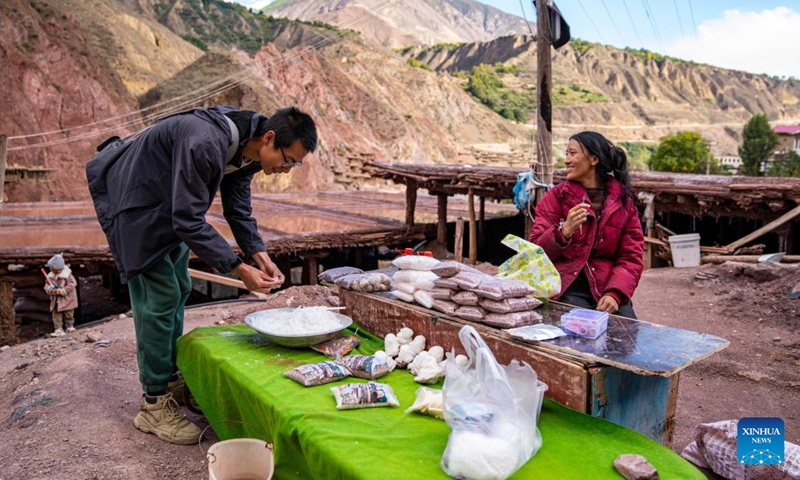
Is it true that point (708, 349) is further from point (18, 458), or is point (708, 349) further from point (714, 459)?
point (18, 458)

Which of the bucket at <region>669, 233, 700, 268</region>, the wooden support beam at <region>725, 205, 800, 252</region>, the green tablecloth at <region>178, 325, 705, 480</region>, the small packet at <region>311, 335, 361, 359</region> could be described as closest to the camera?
the green tablecloth at <region>178, 325, 705, 480</region>

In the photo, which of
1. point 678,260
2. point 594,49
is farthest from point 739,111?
point 678,260

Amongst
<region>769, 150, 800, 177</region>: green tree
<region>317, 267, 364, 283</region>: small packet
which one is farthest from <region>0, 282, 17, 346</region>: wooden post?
<region>769, 150, 800, 177</region>: green tree

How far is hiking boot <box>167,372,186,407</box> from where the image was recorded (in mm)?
3094

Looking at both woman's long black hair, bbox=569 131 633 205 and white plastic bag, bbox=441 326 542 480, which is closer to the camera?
white plastic bag, bbox=441 326 542 480

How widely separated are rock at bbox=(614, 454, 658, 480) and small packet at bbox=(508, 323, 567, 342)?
597 millimetres

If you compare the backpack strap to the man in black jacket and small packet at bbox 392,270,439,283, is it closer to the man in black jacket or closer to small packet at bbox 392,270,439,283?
the man in black jacket

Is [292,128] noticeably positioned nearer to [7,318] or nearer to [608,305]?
[608,305]

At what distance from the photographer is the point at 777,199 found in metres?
8.67

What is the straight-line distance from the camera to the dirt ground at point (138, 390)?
2.65m

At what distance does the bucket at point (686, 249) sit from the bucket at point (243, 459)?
9040mm

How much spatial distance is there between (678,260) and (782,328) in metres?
4.27

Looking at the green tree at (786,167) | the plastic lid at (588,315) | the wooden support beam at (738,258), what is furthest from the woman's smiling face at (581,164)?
the green tree at (786,167)

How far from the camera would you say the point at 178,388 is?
3.10 m
